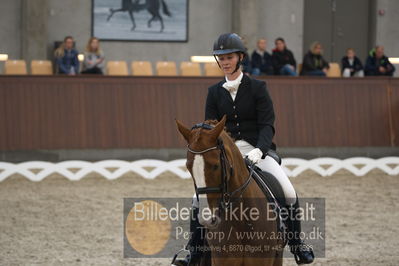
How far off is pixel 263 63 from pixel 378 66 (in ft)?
7.66

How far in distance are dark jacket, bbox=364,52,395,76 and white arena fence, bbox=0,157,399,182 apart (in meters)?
2.93

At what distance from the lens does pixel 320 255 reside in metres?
6.59

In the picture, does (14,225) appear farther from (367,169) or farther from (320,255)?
(367,169)

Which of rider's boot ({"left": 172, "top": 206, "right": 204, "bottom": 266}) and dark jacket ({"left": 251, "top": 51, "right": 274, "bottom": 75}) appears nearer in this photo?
rider's boot ({"left": 172, "top": 206, "right": 204, "bottom": 266})

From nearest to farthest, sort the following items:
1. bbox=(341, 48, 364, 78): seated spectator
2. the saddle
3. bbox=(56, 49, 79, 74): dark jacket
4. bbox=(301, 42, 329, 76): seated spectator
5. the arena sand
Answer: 1. the saddle
2. the arena sand
3. bbox=(56, 49, 79, 74): dark jacket
4. bbox=(301, 42, 329, 76): seated spectator
5. bbox=(341, 48, 364, 78): seated spectator

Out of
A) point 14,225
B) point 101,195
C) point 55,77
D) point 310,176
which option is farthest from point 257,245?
point 55,77

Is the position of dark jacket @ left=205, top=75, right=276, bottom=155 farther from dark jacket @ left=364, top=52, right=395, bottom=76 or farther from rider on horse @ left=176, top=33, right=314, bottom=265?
dark jacket @ left=364, top=52, right=395, bottom=76

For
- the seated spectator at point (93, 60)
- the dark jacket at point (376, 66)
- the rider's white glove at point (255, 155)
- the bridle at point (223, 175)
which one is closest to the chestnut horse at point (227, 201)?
the bridle at point (223, 175)

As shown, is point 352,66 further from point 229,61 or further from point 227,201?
point 227,201

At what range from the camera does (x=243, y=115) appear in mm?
4512

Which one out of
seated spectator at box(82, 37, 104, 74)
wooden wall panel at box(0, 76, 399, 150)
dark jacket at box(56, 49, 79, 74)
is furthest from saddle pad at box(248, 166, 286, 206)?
dark jacket at box(56, 49, 79, 74)

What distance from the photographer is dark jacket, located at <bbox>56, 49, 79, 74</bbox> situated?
12945 millimetres

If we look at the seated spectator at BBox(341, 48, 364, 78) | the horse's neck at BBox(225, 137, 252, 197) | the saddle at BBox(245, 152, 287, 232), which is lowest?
the saddle at BBox(245, 152, 287, 232)

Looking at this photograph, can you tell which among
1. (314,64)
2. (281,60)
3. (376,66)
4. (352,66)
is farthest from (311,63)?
(376,66)
